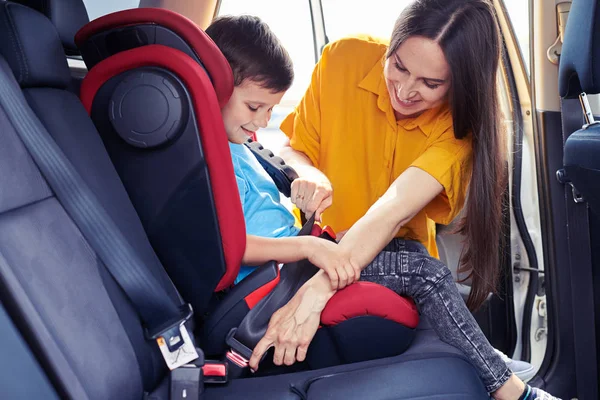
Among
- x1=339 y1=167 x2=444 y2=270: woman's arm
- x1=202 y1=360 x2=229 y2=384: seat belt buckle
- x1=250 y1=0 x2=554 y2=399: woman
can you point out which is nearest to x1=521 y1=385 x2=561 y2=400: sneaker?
x1=250 y1=0 x2=554 y2=399: woman

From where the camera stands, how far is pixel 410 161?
164 cm

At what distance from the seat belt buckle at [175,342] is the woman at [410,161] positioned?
16 cm

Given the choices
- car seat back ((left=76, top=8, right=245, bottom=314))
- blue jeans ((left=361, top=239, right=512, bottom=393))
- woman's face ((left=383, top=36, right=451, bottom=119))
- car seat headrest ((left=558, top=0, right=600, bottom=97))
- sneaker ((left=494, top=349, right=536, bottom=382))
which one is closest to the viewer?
car seat back ((left=76, top=8, right=245, bottom=314))

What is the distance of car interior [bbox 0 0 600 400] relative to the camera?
0.92 metres

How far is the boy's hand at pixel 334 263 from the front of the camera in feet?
4.11

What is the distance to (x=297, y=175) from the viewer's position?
1495mm

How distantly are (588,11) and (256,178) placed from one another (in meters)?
0.73

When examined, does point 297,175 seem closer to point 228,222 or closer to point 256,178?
point 256,178

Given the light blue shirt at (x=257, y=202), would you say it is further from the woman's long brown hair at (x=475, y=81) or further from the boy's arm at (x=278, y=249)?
the woman's long brown hair at (x=475, y=81)

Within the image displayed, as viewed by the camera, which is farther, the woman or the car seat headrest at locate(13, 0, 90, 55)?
the woman

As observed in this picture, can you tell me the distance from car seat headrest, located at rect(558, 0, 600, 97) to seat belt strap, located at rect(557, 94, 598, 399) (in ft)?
1.20

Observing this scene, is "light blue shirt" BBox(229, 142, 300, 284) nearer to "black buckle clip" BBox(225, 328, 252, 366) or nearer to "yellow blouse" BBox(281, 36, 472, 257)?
"black buckle clip" BBox(225, 328, 252, 366)

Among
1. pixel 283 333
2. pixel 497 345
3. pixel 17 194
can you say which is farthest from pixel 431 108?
pixel 17 194

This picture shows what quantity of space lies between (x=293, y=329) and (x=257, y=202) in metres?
0.30
